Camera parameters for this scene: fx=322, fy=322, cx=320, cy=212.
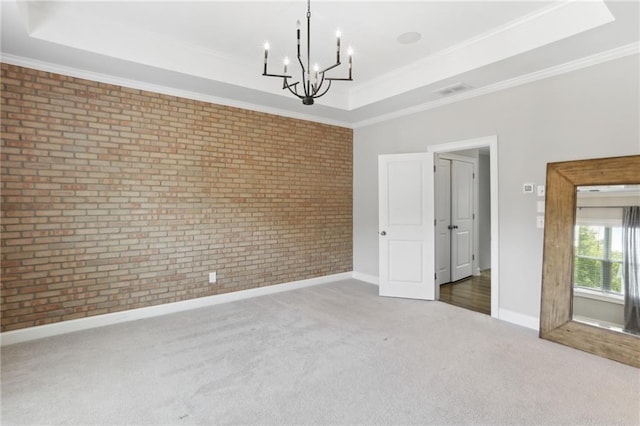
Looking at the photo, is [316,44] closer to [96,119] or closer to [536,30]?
[536,30]

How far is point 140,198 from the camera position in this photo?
377 cm

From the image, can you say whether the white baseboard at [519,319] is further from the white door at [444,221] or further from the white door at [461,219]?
the white door at [461,219]

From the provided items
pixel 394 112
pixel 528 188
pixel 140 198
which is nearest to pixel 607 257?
pixel 528 188

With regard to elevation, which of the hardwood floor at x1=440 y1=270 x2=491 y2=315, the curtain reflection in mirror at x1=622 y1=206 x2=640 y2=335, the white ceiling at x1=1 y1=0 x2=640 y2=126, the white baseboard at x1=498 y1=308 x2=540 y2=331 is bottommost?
the hardwood floor at x1=440 y1=270 x2=491 y2=315

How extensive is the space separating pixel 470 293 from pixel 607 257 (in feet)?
6.89

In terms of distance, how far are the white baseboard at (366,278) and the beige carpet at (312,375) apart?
165 centimetres

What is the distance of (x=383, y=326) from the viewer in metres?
3.51

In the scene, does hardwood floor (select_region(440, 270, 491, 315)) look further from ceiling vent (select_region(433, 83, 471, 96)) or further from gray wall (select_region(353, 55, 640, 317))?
ceiling vent (select_region(433, 83, 471, 96))

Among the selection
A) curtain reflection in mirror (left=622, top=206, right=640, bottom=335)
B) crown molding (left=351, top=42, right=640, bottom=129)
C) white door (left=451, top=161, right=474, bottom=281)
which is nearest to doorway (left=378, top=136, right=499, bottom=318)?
crown molding (left=351, top=42, right=640, bottom=129)

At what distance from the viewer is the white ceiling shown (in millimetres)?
2738

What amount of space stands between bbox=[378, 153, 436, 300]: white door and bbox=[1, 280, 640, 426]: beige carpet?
95cm

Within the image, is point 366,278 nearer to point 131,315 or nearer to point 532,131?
point 532,131

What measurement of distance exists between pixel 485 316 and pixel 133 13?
4844 millimetres

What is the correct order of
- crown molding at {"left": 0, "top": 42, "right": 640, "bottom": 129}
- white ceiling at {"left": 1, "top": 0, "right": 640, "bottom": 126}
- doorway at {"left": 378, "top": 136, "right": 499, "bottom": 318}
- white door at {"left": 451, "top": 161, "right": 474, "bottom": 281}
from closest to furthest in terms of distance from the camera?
white ceiling at {"left": 1, "top": 0, "right": 640, "bottom": 126} → crown molding at {"left": 0, "top": 42, "right": 640, "bottom": 129} → doorway at {"left": 378, "top": 136, "right": 499, "bottom": 318} → white door at {"left": 451, "top": 161, "right": 474, "bottom": 281}
